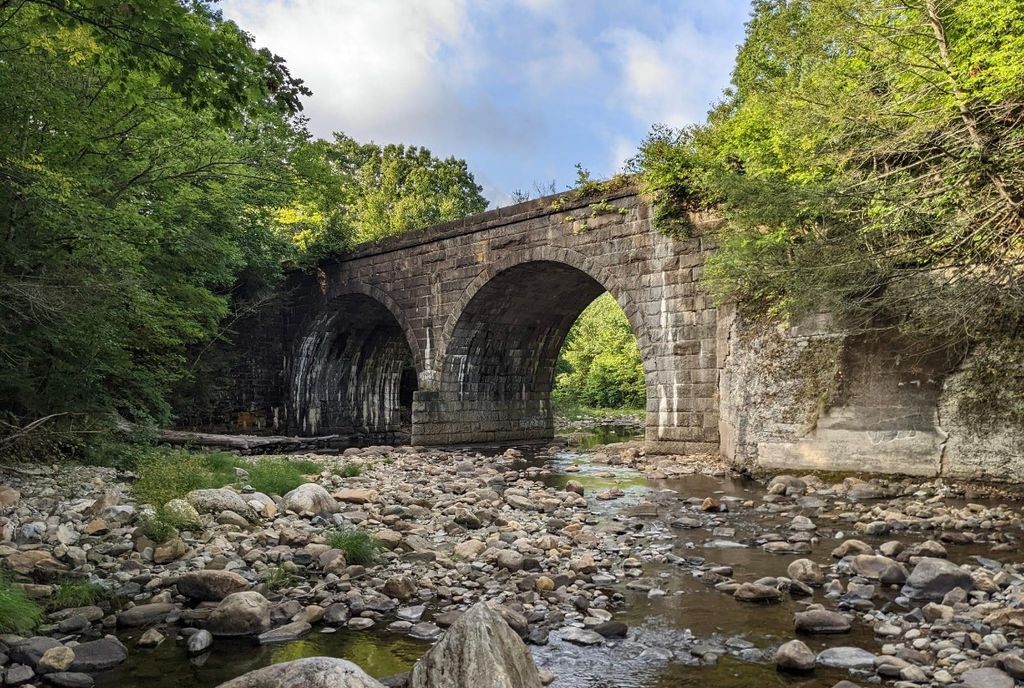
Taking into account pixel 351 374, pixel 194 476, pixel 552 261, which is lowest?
pixel 194 476

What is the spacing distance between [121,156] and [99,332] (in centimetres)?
223

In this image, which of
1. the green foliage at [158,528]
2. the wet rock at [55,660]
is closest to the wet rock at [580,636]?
the wet rock at [55,660]

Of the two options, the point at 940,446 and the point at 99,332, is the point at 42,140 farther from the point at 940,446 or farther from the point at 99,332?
the point at 940,446

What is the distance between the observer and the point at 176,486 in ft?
21.6

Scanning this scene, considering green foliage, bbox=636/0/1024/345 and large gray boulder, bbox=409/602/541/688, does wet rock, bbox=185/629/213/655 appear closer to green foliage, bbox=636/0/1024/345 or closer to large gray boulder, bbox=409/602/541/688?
large gray boulder, bbox=409/602/541/688

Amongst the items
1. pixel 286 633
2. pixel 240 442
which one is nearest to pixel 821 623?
pixel 286 633

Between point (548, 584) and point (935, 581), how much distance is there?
227 cm

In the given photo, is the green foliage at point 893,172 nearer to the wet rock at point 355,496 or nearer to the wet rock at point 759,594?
the wet rock at point 759,594

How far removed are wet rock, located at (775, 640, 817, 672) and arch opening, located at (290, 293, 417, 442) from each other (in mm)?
17631

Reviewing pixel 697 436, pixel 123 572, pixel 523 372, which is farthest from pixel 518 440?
pixel 123 572

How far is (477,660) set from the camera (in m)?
2.65

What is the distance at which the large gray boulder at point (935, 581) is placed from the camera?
4.32 metres

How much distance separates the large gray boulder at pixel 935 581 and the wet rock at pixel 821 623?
78 centimetres

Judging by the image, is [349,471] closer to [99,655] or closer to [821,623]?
[99,655]
